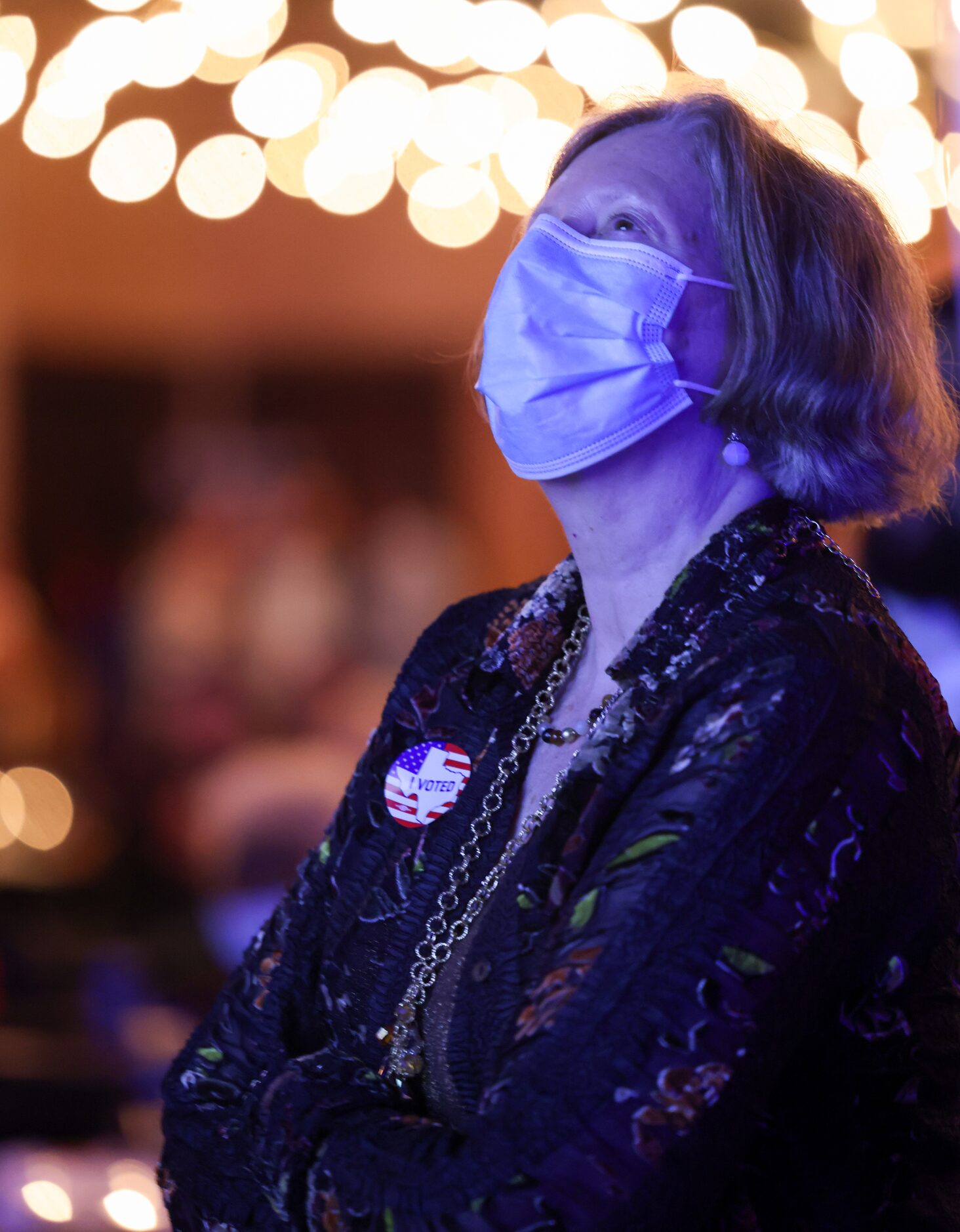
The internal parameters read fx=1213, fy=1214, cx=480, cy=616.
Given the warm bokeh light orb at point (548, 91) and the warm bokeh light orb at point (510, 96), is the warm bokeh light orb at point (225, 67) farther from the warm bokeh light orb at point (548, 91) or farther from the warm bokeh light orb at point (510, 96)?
the warm bokeh light orb at point (548, 91)

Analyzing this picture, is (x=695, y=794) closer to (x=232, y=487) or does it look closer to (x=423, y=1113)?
(x=423, y=1113)

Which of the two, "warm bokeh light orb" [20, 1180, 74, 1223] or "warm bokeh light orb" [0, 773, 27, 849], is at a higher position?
"warm bokeh light orb" [0, 773, 27, 849]

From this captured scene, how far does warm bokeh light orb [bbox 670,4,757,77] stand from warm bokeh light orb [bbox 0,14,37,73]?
2094mm

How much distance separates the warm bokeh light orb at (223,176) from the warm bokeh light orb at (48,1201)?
381 cm

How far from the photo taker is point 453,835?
4.21ft

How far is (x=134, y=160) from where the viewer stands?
4.92 meters

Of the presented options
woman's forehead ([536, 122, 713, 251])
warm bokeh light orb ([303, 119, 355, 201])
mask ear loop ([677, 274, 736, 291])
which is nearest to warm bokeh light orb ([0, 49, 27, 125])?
warm bokeh light orb ([303, 119, 355, 201])

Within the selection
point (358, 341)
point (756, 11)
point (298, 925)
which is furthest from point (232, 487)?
point (298, 925)

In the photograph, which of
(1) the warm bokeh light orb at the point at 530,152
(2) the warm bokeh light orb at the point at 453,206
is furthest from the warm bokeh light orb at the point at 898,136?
(2) the warm bokeh light orb at the point at 453,206

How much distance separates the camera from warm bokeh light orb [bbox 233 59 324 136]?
13.7 feet

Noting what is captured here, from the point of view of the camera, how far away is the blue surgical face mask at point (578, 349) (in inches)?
48.6

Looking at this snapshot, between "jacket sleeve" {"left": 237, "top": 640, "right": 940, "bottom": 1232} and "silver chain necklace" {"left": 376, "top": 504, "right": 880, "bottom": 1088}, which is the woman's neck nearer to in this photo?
"silver chain necklace" {"left": 376, "top": 504, "right": 880, "bottom": 1088}

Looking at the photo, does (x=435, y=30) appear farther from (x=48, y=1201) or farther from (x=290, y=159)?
(x=48, y=1201)

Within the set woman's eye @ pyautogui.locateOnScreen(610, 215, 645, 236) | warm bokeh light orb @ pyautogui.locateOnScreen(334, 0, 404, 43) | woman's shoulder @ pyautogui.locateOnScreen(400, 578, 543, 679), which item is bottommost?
woman's shoulder @ pyautogui.locateOnScreen(400, 578, 543, 679)
